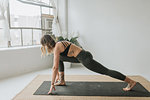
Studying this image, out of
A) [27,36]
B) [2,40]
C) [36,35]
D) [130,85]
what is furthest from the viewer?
[36,35]

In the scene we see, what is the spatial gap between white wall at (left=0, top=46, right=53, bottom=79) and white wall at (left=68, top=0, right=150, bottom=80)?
1.28 metres

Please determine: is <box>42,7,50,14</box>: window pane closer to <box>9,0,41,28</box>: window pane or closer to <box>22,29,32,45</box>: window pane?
<box>9,0,41,28</box>: window pane

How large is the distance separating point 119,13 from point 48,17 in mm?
2007

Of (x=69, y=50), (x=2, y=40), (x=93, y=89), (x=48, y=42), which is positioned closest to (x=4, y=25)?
(x=2, y=40)

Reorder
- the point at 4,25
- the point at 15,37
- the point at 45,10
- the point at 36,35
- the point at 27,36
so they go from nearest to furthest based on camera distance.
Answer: the point at 4,25
the point at 15,37
the point at 27,36
the point at 36,35
the point at 45,10

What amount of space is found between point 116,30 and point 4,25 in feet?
9.09

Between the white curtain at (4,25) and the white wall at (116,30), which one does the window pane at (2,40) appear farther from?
the white wall at (116,30)

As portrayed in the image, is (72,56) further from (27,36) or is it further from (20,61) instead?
(27,36)

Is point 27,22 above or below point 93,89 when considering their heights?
above

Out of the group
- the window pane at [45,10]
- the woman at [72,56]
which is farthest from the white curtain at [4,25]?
the woman at [72,56]

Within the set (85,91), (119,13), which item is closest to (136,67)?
(119,13)

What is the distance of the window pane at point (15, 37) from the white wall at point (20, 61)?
302mm

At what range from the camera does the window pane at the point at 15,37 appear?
3330 millimetres

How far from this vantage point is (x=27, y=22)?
360 centimetres
